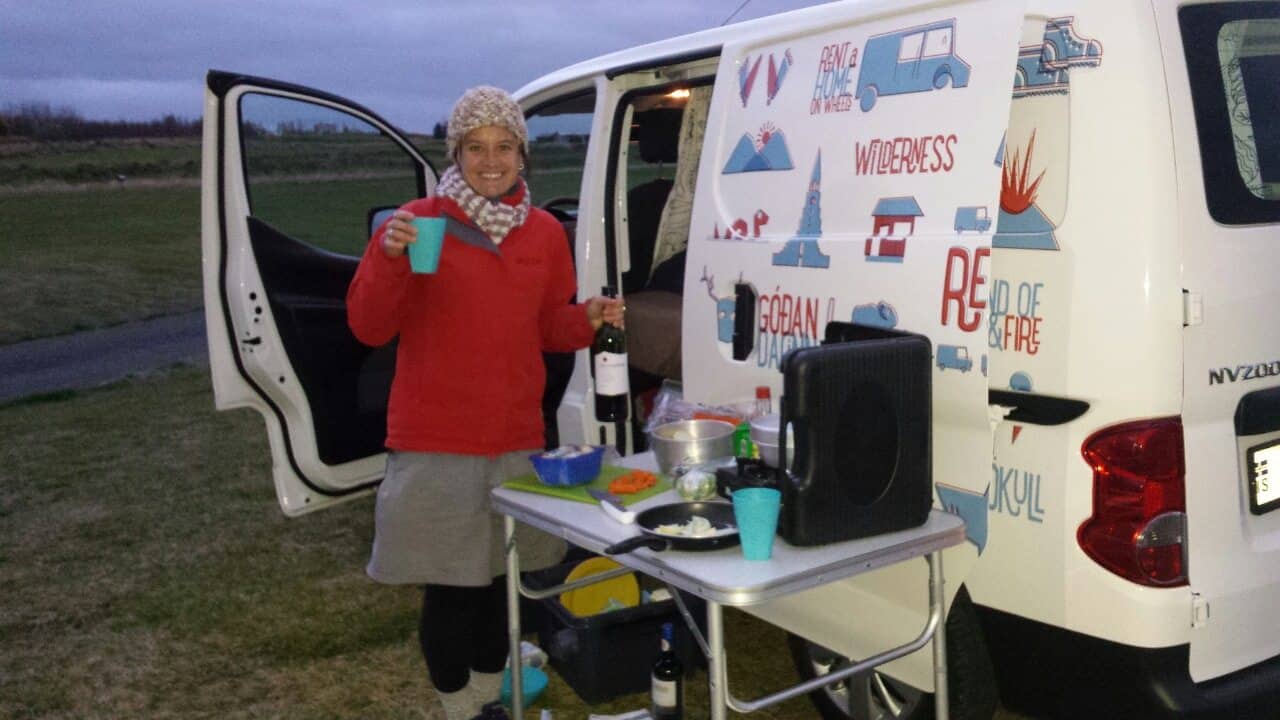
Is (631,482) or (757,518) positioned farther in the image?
(631,482)

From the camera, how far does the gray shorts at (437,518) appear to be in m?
2.94

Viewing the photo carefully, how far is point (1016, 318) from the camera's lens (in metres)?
2.36

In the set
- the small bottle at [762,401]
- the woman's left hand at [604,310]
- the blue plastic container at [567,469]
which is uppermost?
the woman's left hand at [604,310]

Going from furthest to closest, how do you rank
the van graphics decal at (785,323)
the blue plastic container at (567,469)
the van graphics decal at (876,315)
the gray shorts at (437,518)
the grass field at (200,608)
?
1. the grass field at (200,608)
2. the gray shorts at (437,518)
3. the van graphics decal at (785,323)
4. the blue plastic container at (567,469)
5. the van graphics decal at (876,315)

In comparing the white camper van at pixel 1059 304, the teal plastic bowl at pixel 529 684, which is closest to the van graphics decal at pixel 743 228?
the white camper van at pixel 1059 304

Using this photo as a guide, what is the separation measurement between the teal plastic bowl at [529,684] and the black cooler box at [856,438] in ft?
5.29

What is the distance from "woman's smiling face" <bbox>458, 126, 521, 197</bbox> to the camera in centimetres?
289

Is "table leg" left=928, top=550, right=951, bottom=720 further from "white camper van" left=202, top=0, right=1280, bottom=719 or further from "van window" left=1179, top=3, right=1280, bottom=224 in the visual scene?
"van window" left=1179, top=3, right=1280, bottom=224

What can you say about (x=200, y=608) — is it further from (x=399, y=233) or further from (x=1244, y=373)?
(x=1244, y=373)

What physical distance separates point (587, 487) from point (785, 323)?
27.5 inches

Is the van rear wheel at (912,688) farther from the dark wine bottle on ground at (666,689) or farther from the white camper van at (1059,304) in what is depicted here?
the dark wine bottle on ground at (666,689)

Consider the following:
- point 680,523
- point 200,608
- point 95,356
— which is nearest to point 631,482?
point 680,523

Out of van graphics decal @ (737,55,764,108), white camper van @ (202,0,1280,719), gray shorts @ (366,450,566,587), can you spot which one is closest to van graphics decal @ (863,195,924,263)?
white camper van @ (202,0,1280,719)

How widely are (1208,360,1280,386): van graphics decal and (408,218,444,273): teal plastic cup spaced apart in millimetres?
1726
